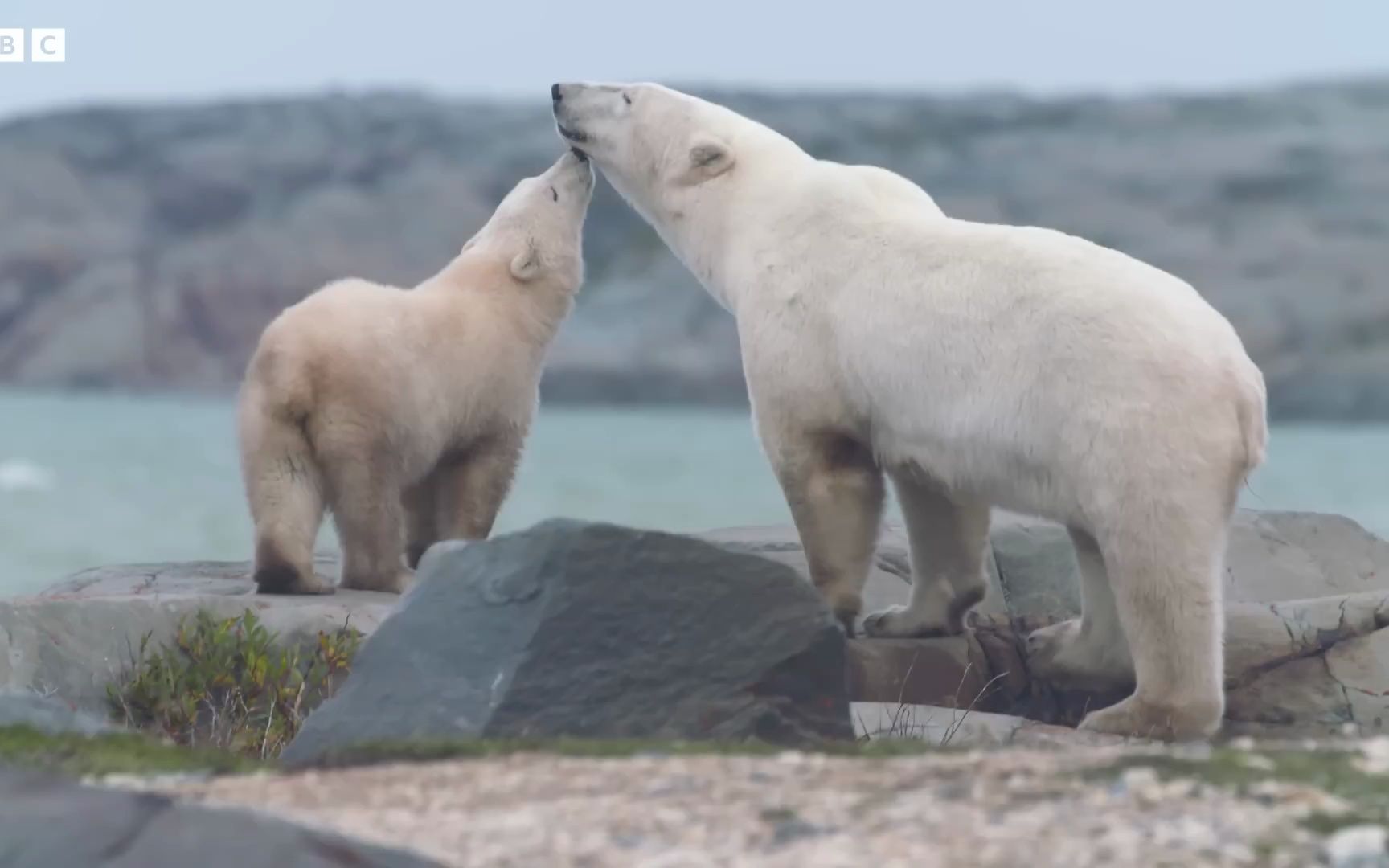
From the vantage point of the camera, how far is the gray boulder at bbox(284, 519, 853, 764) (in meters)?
4.75

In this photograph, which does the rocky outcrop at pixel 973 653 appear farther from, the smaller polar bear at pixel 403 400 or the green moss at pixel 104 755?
the green moss at pixel 104 755

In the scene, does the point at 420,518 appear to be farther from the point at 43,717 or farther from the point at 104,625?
the point at 43,717

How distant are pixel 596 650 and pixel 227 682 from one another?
188cm

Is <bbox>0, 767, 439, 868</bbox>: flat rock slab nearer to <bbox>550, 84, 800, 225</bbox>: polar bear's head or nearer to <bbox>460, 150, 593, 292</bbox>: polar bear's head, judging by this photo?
<bbox>550, 84, 800, 225</bbox>: polar bear's head

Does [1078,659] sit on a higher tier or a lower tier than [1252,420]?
lower

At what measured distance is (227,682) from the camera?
20.5ft

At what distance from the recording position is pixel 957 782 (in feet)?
11.8

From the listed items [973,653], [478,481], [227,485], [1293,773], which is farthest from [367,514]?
[227,485]

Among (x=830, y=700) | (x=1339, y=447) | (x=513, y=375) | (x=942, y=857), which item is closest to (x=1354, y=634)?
(x=830, y=700)

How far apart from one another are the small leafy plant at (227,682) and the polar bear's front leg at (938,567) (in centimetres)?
188

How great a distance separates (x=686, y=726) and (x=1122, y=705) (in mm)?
1393

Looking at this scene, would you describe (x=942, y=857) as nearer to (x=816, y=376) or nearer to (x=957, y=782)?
(x=957, y=782)

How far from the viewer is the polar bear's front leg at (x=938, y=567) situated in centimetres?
651

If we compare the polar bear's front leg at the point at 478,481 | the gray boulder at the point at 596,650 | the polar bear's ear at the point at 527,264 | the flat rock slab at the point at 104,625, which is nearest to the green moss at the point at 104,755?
the gray boulder at the point at 596,650
